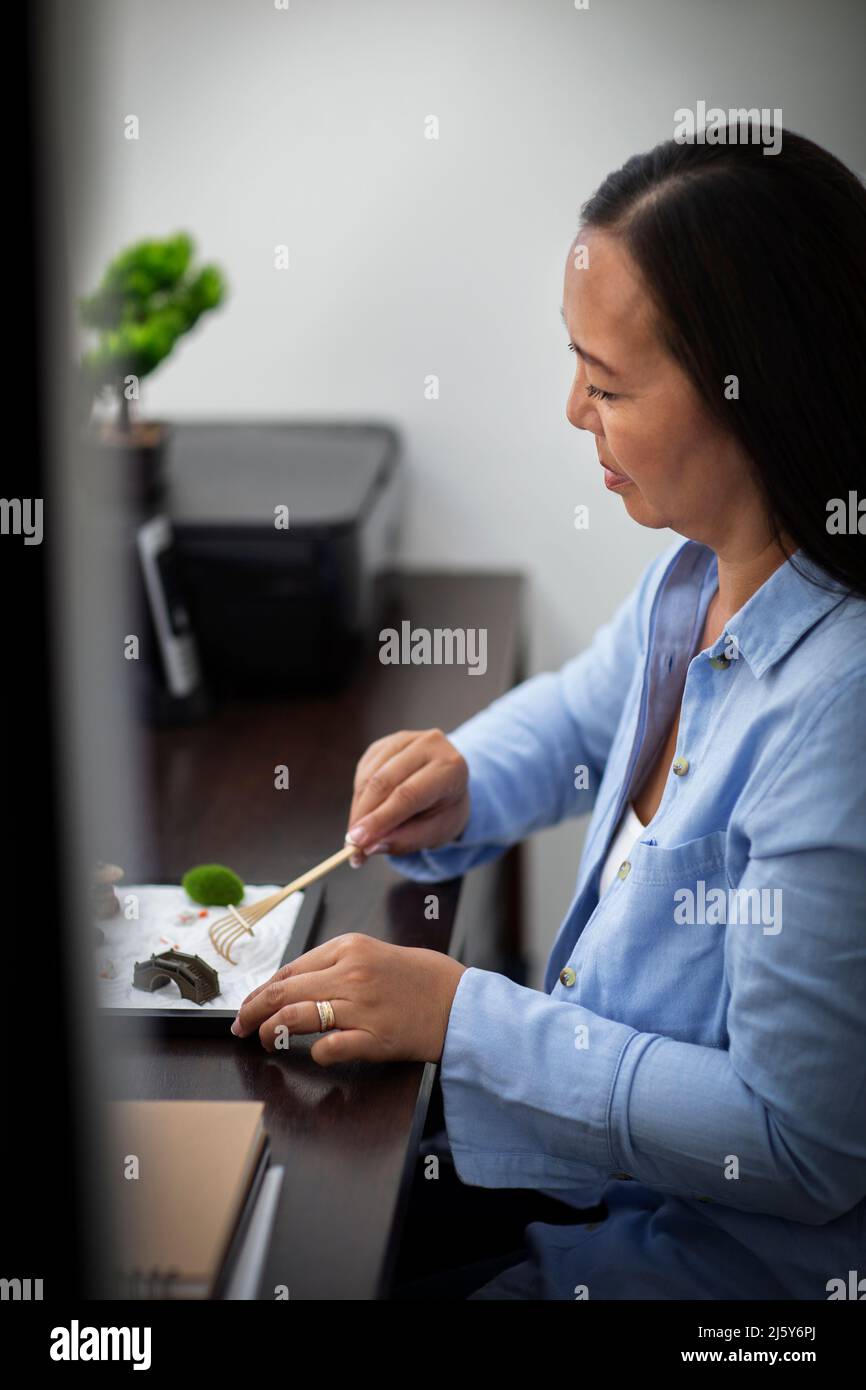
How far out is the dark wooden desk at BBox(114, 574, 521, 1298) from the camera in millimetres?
753

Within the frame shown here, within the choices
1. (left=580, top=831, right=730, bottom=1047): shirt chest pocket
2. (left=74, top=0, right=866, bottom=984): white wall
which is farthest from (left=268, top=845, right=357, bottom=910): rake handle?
(left=74, top=0, right=866, bottom=984): white wall

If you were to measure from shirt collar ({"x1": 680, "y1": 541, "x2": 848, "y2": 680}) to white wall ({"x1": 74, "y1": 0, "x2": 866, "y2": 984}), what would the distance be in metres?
0.86

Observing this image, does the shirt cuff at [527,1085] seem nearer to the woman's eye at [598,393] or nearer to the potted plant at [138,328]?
the woman's eye at [598,393]

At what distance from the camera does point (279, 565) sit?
1.47 metres

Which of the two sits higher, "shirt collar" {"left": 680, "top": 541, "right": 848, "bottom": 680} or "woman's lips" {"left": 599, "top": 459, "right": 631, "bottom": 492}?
"woman's lips" {"left": 599, "top": 459, "right": 631, "bottom": 492}

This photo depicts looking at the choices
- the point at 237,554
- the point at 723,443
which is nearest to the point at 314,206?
the point at 237,554

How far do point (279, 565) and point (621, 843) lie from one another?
0.62 m

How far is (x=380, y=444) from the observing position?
1.69 m

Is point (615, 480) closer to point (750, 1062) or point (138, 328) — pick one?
point (750, 1062)

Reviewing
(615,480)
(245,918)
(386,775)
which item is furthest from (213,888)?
(615,480)

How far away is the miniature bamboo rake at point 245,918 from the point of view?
3.26 feet

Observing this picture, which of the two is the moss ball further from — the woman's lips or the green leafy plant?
the green leafy plant
